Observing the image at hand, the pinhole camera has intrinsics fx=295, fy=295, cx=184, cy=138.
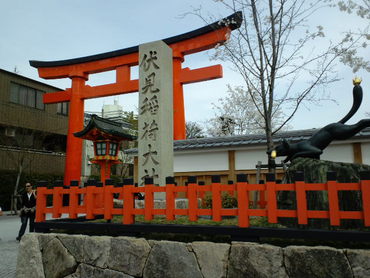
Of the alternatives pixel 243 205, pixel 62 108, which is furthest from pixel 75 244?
pixel 62 108

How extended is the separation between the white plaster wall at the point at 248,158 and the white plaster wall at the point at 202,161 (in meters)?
0.42

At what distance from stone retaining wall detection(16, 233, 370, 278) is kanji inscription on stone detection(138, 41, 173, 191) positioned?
2768mm

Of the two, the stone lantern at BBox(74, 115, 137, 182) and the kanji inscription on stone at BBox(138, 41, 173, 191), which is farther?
the stone lantern at BBox(74, 115, 137, 182)

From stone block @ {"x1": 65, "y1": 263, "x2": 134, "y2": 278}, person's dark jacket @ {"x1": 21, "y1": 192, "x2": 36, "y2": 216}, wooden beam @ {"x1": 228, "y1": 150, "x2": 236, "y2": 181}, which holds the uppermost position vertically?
wooden beam @ {"x1": 228, "y1": 150, "x2": 236, "y2": 181}

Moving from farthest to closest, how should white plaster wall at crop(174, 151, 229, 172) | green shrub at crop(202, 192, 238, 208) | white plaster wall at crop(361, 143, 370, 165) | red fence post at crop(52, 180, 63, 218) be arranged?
white plaster wall at crop(174, 151, 229, 172), white plaster wall at crop(361, 143, 370, 165), green shrub at crop(202, 192, 238, 208), red fence post at crop(52, 180, 63, 218)

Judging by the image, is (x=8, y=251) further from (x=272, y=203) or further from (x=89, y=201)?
(x=272, y=203)

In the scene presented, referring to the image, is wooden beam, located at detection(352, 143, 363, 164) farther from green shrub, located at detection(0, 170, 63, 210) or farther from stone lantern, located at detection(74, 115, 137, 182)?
green shrub, located at detection(0, 170, 63, 210)

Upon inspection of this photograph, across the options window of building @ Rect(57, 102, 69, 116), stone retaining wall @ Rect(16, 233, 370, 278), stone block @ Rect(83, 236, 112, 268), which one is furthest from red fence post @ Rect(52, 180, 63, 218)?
window of building @ Rect(57, 102, 69, 116)

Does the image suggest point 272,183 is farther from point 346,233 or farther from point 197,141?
point 197,141

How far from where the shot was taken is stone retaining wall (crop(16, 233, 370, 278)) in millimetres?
3070

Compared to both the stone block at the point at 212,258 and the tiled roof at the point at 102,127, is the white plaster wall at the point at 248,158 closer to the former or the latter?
the tiled roof at the point at 102,127

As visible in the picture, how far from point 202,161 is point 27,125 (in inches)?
554

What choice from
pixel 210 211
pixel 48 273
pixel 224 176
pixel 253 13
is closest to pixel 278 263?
pixel 210 211

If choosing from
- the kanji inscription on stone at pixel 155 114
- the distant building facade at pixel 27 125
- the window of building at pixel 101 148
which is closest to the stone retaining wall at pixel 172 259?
the kanji inscription on stone at pixel 155 114
